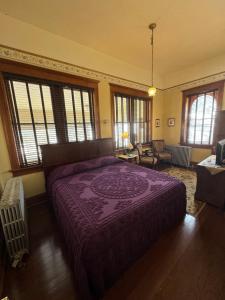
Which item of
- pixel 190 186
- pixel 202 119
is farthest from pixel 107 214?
pixel 202 119

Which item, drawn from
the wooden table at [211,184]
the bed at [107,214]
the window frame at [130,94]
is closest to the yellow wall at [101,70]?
the window frame at [130,94]

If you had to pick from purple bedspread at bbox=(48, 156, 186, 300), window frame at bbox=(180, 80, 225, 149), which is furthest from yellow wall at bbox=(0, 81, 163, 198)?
window frame at bbox=(180, 80, 225, 149)

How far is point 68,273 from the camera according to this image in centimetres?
134

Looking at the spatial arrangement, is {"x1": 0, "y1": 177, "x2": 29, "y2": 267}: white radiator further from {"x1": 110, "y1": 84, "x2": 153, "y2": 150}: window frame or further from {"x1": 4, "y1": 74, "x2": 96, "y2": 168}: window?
{"x1": 110, "y1": 84, "x2": 153, "y2": 150}: window frame

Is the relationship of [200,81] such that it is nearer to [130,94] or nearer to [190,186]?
[130,94]

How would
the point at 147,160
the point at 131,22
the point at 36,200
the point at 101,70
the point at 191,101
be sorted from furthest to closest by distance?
the point at 191,101, the point at 147,160, the point at 101,70, the point at 36,200, the point at 131,22

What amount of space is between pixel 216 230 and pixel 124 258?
4.54 ft

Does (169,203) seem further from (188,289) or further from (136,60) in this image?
(136,60)

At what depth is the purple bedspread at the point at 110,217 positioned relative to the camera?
3.59ft

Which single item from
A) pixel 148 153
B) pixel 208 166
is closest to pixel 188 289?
pixel 208 166

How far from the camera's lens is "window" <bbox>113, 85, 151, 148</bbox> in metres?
3.71

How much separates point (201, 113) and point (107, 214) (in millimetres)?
4253

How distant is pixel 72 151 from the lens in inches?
110

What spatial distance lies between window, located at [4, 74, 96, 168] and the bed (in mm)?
312
